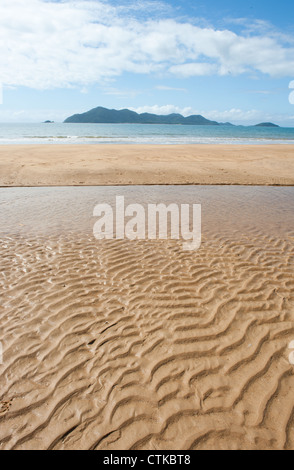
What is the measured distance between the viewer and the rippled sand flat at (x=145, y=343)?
289 centimetres

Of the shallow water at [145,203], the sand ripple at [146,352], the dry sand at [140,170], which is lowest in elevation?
the sand ripple at [146,352]

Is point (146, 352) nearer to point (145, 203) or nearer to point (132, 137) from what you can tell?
point (145, 203)

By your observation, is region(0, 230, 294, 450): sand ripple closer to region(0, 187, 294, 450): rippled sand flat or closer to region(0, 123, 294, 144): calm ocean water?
region(0, 187, 294, 450): rippled sand flat

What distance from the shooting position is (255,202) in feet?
35.5

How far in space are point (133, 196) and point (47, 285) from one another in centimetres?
708

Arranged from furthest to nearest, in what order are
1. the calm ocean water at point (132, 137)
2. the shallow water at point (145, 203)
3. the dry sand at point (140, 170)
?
1. the calm ocean water at point (132, 137)
2. the dry sand at point (140, 170)
3. the shallow water at point (145, 203)

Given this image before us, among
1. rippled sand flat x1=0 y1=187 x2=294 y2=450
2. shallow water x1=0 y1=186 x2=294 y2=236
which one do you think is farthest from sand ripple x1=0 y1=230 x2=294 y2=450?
shallow water x1=0 y1=186 x2=294 y2=236

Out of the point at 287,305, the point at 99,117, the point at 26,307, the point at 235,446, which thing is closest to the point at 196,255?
the point at 287,305

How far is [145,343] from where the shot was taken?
12.7 ft

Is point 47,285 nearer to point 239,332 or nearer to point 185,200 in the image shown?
point 239,332

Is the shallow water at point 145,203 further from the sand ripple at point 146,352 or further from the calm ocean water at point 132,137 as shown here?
the calm ocean water at point 132,137

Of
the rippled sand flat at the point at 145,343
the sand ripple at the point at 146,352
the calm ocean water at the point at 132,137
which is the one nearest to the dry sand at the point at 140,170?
the rippled sand flat at the point at 145,343

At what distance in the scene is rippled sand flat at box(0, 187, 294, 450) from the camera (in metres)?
2.89

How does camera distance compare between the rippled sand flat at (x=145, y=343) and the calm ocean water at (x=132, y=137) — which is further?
the calm ocean water at (x=132, y=137)
